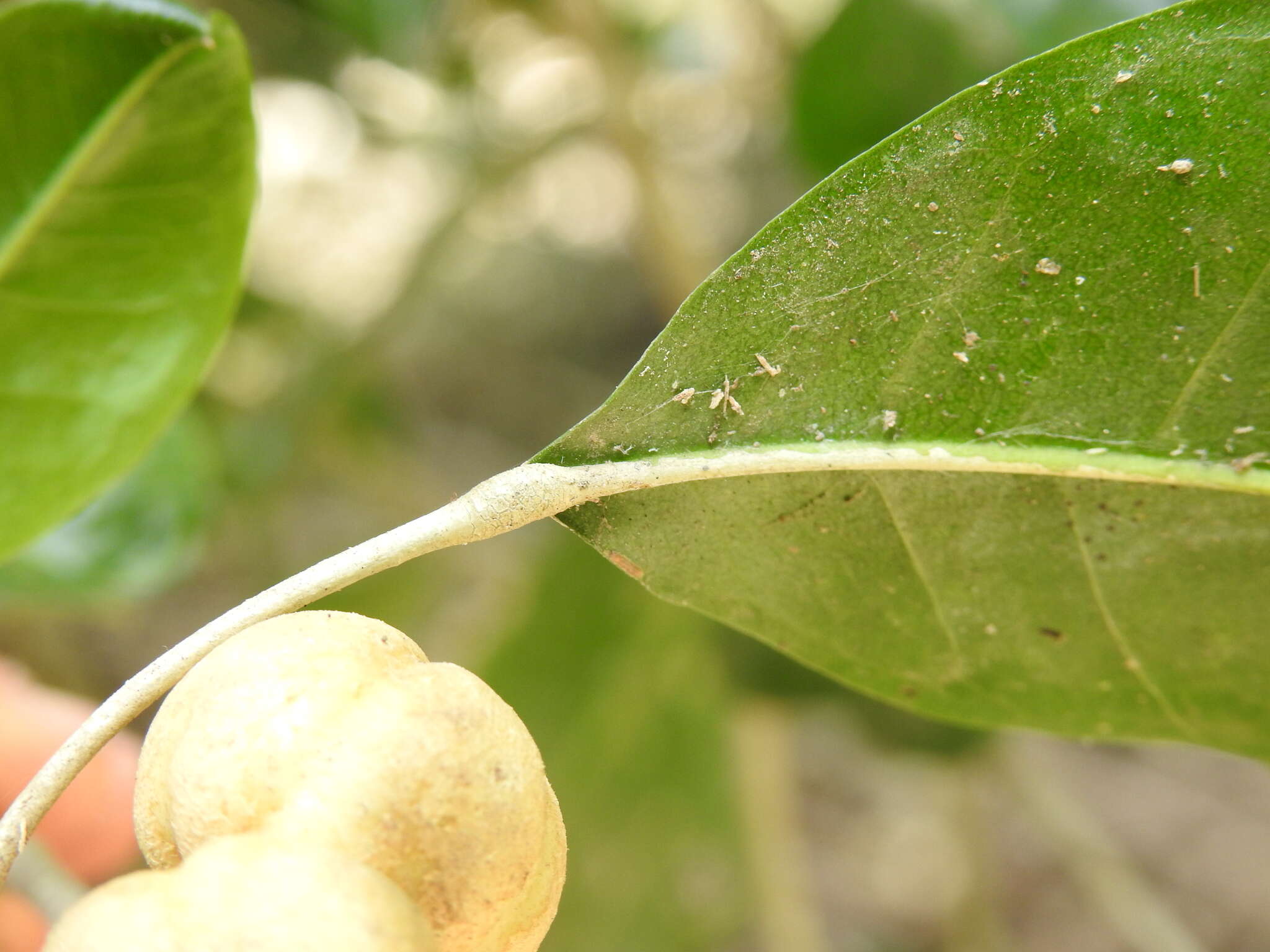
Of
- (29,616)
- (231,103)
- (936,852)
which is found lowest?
(936,852)

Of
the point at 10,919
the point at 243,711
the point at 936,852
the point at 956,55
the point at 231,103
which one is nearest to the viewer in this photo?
the point at 243,711

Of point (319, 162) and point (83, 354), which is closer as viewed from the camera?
point (83, 354)

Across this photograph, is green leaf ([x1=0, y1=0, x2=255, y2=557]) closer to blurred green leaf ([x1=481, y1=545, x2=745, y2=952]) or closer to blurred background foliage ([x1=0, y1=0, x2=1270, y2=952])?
blurred background foliage ([x1=0, y1=0, x2=1270, y2=952])

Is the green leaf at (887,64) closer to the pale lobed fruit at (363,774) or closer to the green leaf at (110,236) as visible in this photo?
the green leaf at (110,236)

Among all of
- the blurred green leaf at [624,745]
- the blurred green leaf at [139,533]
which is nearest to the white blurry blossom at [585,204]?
the blurred green leaf at [624,745]

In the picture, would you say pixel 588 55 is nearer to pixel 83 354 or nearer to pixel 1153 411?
pixel 83 354

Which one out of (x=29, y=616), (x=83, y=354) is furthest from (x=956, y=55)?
(x=29, y=616)

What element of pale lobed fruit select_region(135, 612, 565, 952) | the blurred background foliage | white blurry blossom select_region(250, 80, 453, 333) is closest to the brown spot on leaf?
pale lobed fruit select_region(135, 612, 565, 952)
